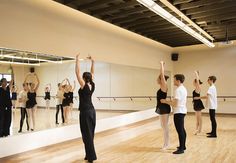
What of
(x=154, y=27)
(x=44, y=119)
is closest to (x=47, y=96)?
(x=44, y=119)

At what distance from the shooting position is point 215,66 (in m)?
10.8

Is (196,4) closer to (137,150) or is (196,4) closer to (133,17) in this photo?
(133,17)

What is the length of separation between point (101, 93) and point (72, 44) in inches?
82.2

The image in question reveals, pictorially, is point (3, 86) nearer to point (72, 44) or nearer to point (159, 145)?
point (72, 44)

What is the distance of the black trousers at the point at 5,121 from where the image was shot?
4.40m

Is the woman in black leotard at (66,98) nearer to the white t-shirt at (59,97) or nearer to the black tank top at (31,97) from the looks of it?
the white t-shirt at (59,97)

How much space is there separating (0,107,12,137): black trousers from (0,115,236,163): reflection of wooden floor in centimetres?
47

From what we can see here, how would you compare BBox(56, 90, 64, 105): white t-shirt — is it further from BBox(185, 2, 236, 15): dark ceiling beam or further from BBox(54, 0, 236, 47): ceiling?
BBox(185, 2, 236, 15): dark ceiling beam

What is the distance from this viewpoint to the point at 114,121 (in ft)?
23.9

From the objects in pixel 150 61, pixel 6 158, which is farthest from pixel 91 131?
pixel 150 61

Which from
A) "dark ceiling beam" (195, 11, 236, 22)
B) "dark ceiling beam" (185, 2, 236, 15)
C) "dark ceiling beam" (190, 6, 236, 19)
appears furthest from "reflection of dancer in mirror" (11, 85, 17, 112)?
"dark ceiling beam" (195, 11, 236, 22)

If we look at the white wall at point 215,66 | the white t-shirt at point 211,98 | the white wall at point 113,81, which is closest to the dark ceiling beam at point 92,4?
the white wall at point 113,81

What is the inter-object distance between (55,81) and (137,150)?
2501 mm

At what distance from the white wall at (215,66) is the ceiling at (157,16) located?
233 centimetres
